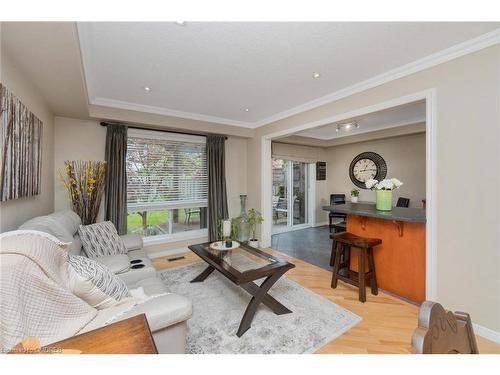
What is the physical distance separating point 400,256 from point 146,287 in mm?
2626

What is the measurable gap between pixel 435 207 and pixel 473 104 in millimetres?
915

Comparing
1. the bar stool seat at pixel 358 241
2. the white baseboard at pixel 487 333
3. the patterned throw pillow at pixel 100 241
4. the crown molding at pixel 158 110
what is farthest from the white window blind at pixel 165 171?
the white baseboard at pixel 487 333

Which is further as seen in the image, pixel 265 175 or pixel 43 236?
pixel 265 175

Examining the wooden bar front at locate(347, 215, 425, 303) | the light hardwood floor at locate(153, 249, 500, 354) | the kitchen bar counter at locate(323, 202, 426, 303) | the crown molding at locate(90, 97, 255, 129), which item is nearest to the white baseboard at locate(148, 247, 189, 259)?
the light hardwood floor at locate(153, 249, 500, 354)

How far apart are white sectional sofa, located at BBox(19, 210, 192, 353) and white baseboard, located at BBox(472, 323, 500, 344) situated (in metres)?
2.36

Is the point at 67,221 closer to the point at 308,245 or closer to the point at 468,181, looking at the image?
the point at 468,181

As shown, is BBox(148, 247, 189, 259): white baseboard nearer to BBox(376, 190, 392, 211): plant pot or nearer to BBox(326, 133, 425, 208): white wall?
BBox(376, 190, 392, 211): plant pot

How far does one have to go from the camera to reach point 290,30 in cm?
170

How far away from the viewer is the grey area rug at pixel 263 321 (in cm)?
169

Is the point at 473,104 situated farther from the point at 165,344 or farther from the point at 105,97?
the point at 105,97

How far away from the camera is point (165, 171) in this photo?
3805 mm

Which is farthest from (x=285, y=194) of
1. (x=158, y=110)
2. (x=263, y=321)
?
(x=263, y=321)

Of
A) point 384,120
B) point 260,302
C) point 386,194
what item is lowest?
point 260,302
